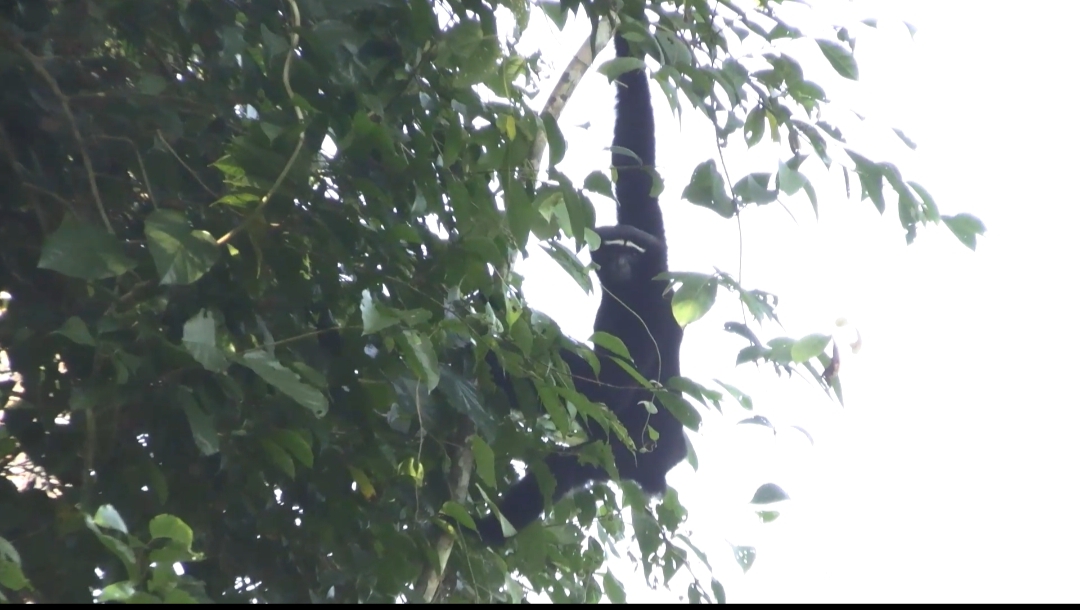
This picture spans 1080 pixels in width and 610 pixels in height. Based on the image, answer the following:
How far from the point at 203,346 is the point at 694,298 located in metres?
0.76

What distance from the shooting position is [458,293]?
1.72 metres

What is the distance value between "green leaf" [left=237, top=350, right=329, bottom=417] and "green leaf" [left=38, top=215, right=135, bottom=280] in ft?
0.61

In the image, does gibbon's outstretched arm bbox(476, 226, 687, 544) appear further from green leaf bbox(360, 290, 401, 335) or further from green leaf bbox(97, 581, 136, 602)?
green leaf bbox(97, 581, 136, 602)

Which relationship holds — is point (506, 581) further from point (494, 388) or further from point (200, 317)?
point (200, 317)

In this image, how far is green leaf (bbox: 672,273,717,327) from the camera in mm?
1582

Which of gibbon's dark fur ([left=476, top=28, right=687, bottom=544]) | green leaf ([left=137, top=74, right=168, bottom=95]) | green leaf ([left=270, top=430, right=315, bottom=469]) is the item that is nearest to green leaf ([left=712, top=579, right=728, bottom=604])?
gibbon's dark fur ([left=476, top=28, right=687, bottom=544])

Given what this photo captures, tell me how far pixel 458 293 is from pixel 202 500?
1.87ft

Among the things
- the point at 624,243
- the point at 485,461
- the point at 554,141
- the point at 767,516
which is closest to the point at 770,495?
the point at 767,516

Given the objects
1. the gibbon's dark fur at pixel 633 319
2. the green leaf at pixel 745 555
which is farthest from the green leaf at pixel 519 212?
the gibbon's dark fur at pixel 633 319

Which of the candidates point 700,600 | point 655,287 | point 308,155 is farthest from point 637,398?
point 308,155

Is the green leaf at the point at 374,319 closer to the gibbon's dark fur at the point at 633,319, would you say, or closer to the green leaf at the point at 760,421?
the green leaf at the point at 760,421

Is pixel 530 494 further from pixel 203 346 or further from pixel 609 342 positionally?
pixel 203 346

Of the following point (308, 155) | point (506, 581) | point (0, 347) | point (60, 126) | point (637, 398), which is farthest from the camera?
point (637, 398)

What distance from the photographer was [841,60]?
1706mm
